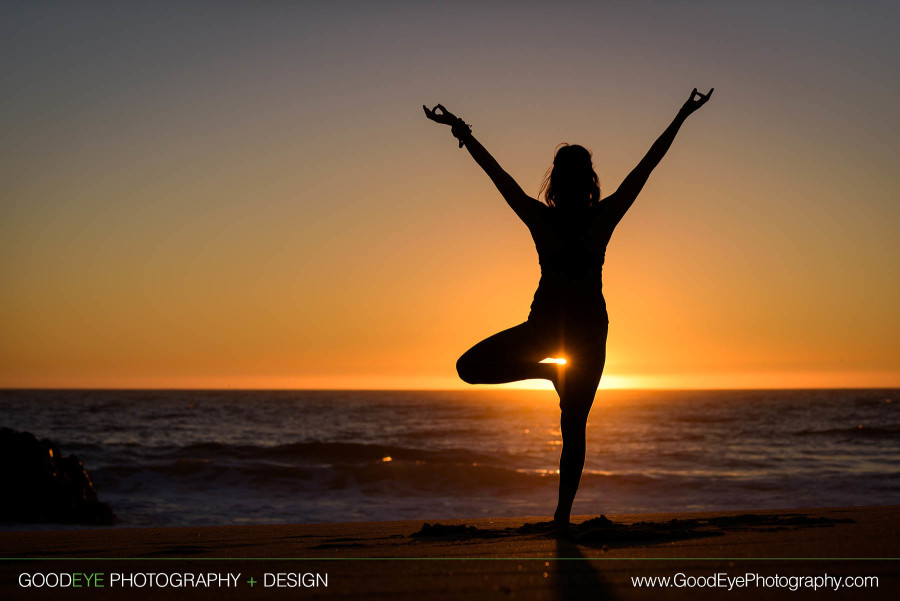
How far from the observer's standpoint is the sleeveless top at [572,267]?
3.79m

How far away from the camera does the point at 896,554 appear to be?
284cm

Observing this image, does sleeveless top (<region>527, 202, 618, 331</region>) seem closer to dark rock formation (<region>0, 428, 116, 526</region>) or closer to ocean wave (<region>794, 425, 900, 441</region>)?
dark rock formation (<region>0, 428, 116, 526</region>)

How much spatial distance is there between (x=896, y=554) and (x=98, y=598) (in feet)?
9.33

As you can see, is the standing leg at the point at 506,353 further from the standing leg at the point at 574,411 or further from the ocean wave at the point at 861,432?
the ocean wave at the point at 861,432

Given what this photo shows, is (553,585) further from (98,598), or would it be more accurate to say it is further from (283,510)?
(283,510)

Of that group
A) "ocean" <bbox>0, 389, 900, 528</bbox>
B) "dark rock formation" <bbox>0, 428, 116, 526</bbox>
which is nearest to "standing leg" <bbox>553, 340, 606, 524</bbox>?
"ocean" <bbox>0, 389, 900, 528</bbox>

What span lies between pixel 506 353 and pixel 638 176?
1117mm

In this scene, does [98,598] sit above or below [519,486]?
above

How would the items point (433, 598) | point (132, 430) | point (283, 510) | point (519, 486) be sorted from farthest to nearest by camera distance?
point (132, 430)
point (519, 486)
point (283, 510)
point (433, 598)

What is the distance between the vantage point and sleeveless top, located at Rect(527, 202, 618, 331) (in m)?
3.79

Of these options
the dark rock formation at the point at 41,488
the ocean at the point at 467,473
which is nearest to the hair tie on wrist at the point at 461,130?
the ocean at the point at 467,473

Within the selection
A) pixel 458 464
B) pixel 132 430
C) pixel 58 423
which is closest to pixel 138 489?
pixel 458 464

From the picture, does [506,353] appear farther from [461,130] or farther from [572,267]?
[461,130]

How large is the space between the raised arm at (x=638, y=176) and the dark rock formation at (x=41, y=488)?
11226 millimetres
